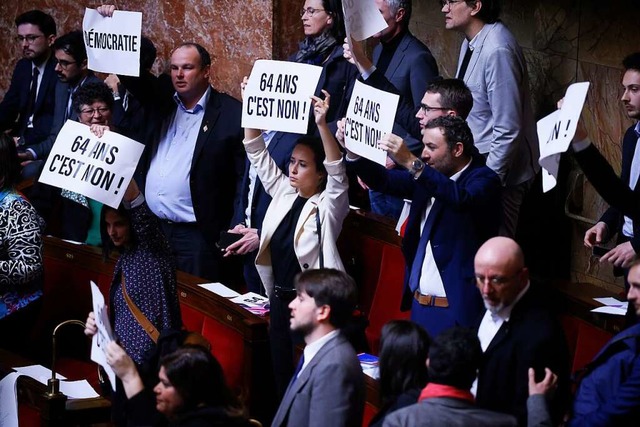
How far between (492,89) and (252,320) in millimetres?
1647

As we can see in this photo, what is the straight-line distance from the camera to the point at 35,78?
345 inches

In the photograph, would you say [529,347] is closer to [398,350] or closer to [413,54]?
[398,350]

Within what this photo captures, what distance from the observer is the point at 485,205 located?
5148mm

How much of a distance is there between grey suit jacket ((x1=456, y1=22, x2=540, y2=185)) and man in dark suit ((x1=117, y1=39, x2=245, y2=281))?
4.62 feet

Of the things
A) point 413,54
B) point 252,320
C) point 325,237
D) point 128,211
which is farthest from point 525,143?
point 128,211

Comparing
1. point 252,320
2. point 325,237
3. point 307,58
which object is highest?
point 307,58

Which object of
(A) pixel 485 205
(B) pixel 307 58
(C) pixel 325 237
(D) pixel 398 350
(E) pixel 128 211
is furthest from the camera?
(B) pixel 307 58

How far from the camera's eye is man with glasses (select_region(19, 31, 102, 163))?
808 centimetres

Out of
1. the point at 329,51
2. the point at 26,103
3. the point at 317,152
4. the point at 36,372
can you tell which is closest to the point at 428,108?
the point at 317,152

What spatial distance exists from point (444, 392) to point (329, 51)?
130 inches

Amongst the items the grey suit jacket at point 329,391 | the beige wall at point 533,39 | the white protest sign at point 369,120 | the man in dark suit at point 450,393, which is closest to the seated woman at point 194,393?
the grey suit jacket at point 329,391

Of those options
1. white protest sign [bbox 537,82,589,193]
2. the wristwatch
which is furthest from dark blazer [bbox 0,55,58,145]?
white protest sign [bbox 537,82,589,193]

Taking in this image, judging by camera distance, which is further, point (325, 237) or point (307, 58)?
point (307, 58)

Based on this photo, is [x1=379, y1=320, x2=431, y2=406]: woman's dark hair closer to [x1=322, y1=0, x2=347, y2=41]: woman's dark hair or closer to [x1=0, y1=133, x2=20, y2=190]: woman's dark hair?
[x1=0, y1=133, x2=20, y2=190]: woman's dark hair
